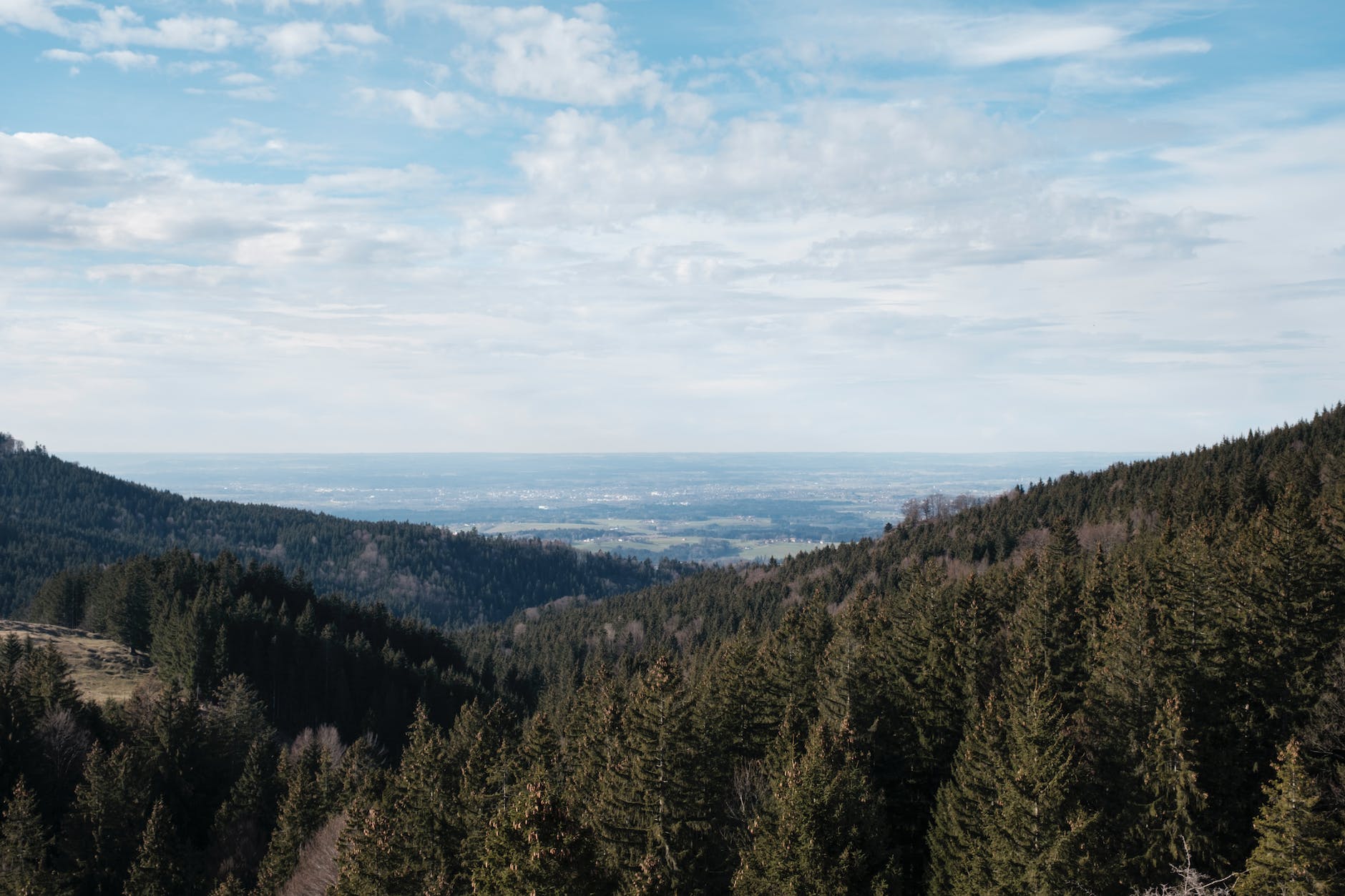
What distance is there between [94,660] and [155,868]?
50.3 m

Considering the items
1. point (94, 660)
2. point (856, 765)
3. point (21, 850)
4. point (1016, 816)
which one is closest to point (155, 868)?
point (21, 850)

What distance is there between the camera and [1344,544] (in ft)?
131

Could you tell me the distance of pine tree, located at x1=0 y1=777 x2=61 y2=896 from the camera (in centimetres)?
4278

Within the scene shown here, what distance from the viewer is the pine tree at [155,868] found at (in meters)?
46.3

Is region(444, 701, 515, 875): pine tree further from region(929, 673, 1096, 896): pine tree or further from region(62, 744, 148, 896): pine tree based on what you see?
region(62, 744, 148, 896): pine tree

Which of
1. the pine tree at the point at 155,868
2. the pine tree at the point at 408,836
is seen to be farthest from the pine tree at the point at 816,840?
the pine tree at the point at 155,868

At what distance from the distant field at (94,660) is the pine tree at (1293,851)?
82220mm

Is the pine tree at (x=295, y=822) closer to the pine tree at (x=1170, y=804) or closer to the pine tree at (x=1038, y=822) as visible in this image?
the pine tree at (x=1038, y=822)

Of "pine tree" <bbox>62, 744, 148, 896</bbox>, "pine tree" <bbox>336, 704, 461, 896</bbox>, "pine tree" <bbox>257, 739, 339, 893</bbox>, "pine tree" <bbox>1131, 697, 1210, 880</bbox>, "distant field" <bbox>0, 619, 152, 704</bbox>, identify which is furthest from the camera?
"distant field" <bbox>0, 619, 152, 704</bbox>

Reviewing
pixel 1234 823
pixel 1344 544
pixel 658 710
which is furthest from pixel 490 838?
pixel 1344 544

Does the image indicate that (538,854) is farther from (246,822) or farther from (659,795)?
(246,822)

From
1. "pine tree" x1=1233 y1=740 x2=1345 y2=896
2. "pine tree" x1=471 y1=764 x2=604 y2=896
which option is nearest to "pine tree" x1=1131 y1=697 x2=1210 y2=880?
"pine tree" x1=1233 y1=740 x2=1345 y2=896

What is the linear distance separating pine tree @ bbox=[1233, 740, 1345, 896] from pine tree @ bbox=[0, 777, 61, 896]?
2038 inches

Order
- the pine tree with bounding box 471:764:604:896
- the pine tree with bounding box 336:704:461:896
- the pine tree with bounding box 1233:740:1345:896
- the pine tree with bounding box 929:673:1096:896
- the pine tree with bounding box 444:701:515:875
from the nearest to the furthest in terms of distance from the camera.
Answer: the pine tree with bounding box 1233:740:1345:896 < the pine tree with bounding box 471:764:604:896 < the pine tree with bounding box 929:673:1096:896 < the pine tree with bounding box 336:704:461:896 < the pine tree with bounding box 444:701:515:875
